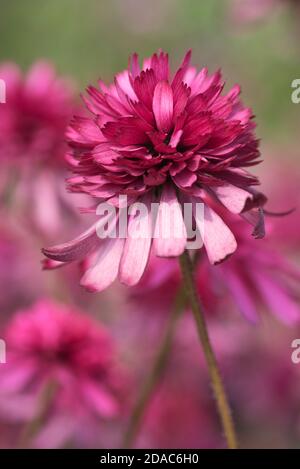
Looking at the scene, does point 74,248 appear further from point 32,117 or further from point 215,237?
point 32,117

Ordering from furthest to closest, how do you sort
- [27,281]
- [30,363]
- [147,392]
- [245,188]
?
[27,281], [30,363], [147,392], [245,188]

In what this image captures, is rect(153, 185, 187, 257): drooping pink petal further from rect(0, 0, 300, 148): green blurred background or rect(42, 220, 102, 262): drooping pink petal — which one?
rect(0, 0, 300, 148): green blurred background

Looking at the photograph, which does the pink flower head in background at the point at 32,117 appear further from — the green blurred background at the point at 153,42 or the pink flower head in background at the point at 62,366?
the green blurred background at the point at 153,42

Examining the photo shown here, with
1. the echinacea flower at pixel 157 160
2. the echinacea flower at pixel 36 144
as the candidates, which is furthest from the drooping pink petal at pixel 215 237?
the echinacea flower at pixel 36 144

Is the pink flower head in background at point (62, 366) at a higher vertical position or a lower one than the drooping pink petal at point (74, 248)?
lower

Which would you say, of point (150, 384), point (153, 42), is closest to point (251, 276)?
point (150, 384)
